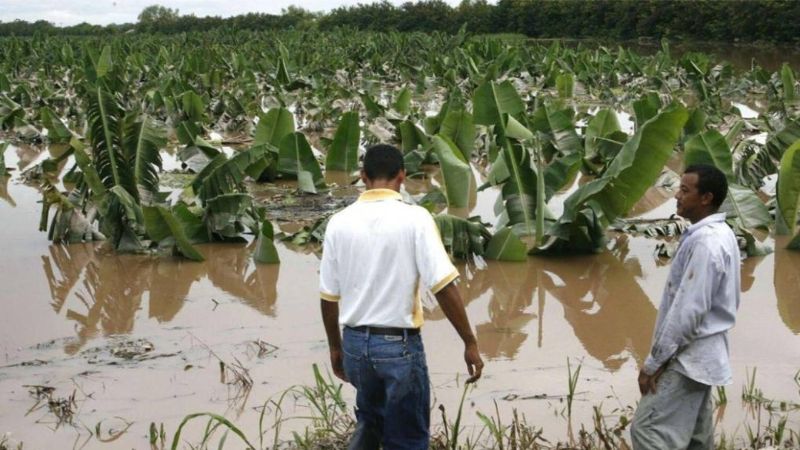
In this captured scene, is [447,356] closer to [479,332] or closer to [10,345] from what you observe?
[479,332]

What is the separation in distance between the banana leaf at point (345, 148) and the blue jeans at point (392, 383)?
7.09m

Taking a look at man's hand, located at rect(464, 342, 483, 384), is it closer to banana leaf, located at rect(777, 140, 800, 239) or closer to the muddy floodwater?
the muddy floodwater

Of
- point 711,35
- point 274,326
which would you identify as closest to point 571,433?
point 274,326

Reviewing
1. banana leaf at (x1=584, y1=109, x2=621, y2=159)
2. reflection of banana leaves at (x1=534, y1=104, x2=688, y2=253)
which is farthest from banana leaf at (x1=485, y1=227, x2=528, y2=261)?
banana leaf at (x1=584, y1=109, x2=621, y2=159)

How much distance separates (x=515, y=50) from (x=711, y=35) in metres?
20.7

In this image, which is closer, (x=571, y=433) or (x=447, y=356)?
(x=571, y=433)

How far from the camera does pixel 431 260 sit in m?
3.29

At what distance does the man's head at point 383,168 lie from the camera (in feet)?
11.3

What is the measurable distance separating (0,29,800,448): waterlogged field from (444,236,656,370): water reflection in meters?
0.02

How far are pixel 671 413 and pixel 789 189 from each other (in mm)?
4978

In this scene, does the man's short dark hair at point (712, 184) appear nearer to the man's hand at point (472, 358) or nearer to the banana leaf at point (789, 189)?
the man's hand at point (472, 358)

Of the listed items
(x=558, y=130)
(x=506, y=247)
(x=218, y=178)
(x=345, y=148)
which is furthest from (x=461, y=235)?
(x=345, y=148)

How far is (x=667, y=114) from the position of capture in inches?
265

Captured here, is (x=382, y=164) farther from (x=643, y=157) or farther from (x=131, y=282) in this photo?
(x=131, y=282)
